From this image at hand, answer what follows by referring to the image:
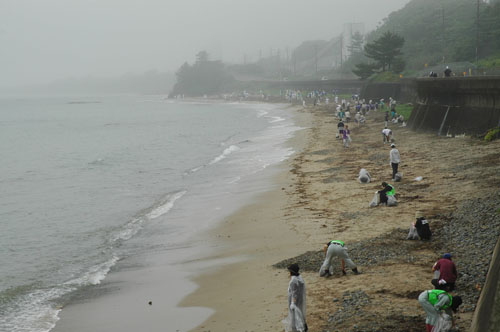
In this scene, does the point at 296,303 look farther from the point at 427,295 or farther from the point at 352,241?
the point at 352,241

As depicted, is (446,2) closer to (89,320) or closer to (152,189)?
(152,189)

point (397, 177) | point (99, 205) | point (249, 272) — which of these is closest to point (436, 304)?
point (249, 272)

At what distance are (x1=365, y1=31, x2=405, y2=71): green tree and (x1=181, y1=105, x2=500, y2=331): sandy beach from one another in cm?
4187

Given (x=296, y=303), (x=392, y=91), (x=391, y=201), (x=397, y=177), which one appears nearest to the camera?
(x=296, y=303)

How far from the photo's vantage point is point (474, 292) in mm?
9945

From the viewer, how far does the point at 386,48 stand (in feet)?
225

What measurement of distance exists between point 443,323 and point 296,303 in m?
A: 2.59

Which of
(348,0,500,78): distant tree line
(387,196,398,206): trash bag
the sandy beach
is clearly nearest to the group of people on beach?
the sandy beach

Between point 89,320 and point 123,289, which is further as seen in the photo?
point 123,289

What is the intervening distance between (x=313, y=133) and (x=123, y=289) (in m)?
33.1

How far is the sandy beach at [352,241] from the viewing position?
10.5 meters

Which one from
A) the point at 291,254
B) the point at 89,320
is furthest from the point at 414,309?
the point at 89,320

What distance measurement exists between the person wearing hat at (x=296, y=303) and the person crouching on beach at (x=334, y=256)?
96.7 inches

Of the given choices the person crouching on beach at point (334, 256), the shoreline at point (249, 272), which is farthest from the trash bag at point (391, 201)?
→ the person crouching on beach at point (334, 256)
